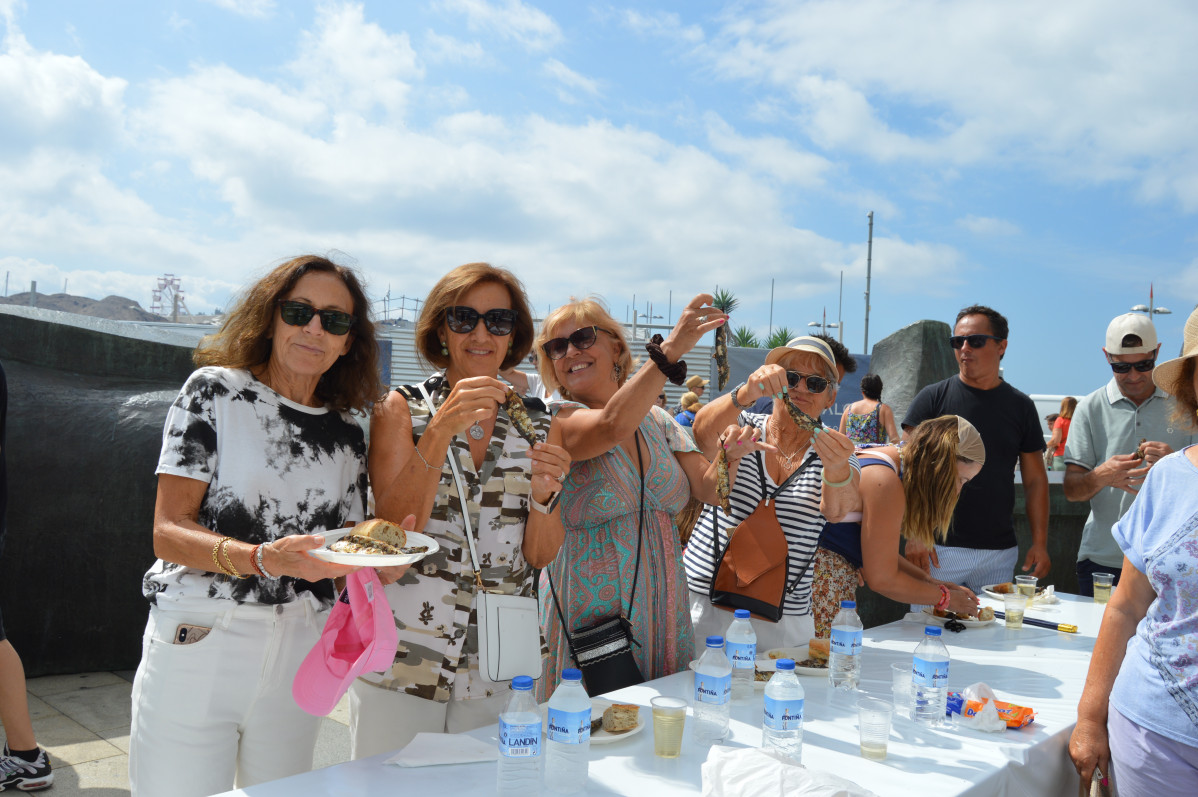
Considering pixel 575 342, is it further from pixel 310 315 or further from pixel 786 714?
pixel 786 714

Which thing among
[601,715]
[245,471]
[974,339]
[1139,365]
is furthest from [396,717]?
[1139,365]

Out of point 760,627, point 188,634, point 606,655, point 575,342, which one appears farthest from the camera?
point 760,627

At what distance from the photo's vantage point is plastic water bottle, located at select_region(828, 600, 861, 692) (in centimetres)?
261

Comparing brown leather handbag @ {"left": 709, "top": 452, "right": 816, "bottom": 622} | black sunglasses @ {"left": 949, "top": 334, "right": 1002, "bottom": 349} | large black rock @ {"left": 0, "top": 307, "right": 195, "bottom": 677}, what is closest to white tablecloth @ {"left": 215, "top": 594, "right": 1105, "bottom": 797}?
brown leather handbag @ {"left": 709, "top": 452, "right": 816, "bottom": 622}

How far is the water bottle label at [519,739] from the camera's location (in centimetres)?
170

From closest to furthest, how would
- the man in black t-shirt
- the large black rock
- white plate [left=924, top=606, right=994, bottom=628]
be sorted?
white plate [left=924, top=606, right=994, bottom=628] < the man in black t-shirt < the large black rock

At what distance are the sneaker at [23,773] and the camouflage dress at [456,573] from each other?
2408 millimetres

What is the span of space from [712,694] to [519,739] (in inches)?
24.1

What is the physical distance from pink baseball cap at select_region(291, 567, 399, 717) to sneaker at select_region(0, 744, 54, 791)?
2.50 metres

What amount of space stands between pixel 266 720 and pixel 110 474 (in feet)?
12.0

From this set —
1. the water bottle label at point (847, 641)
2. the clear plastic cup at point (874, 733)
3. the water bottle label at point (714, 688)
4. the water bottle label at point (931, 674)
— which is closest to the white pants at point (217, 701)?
the water bottle label at point (714, 688)

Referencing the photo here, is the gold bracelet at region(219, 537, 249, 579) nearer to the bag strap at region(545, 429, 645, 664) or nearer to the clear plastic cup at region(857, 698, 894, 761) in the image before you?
the bag strap at region(545, 429, 645, 664)

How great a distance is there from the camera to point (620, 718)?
211 cm

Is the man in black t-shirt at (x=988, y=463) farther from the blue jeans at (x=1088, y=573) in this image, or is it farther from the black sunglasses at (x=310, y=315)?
the black sunglasses at (x=310, y=315)
